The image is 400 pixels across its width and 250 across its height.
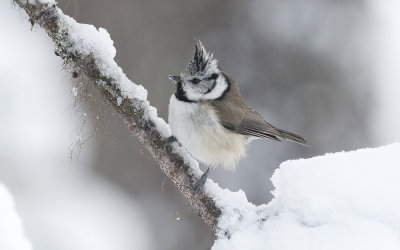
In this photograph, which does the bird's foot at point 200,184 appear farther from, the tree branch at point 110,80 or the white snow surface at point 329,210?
the white snow surface at point 329,210

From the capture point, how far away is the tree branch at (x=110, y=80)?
2629 millimetres

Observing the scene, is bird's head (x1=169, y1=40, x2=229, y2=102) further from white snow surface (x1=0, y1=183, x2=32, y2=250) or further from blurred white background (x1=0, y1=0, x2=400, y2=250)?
white snow surface (x1=0, y1=183, x2=32, y2=250)

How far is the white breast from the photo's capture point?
137 inches

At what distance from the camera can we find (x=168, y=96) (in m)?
6.22

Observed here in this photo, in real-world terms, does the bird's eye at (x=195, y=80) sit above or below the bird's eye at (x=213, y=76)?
below

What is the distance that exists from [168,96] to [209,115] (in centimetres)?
263

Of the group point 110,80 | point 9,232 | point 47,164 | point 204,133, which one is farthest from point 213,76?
point 47,164

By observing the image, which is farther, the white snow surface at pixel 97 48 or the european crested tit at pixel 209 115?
the european crested tit at pixel 209 115

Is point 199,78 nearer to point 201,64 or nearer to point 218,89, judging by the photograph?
point 201,64

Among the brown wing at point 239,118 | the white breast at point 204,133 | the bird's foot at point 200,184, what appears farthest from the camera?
the brown wing at point 239,118

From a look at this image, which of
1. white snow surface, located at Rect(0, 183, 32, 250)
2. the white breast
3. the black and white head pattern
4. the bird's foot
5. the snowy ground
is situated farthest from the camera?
the snowy ground

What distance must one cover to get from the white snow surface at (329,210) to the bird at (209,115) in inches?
46.7

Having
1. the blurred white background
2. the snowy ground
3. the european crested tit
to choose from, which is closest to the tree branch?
the european crested tit

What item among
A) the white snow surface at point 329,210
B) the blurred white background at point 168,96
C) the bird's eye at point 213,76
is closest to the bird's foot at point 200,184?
the white snow surface at point 329,210
